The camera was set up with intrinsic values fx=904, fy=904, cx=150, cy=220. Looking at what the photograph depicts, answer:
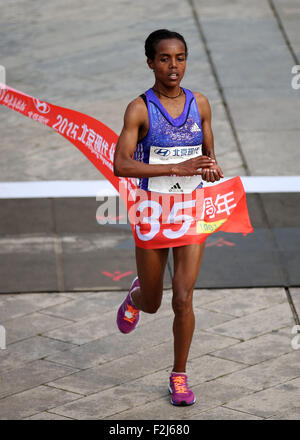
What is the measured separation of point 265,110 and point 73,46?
141 inches

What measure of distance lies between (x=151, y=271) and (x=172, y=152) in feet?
2.54

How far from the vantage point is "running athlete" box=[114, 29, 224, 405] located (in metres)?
5.40

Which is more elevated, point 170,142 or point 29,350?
point 170,142

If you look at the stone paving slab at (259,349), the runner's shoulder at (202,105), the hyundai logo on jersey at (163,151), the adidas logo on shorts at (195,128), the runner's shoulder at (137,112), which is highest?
the runner's shoulder at (202,105)

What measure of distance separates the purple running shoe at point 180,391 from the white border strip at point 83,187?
3561mm

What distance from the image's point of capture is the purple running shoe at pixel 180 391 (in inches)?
223

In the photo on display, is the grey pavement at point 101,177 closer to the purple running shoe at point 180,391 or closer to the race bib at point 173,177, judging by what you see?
the purple running shoe at point 180,391

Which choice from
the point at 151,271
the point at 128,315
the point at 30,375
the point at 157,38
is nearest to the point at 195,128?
the point at 157,38

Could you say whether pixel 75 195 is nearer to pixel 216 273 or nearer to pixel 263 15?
pixel 216 273

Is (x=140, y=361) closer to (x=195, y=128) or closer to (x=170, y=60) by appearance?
(x=195, y=128)

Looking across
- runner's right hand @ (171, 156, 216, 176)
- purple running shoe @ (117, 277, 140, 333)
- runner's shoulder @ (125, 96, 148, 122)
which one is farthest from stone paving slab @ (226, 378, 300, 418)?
runner's shoulder @ (125, 96, 148, 122)

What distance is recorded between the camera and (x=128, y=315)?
249 inches

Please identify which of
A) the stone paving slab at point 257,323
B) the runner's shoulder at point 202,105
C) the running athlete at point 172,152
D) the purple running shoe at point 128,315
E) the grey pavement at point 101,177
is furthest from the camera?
the stone paving slab at point 257,323

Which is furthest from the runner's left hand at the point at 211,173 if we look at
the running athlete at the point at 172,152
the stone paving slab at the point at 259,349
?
the stone paving slab at the point at 259,349
